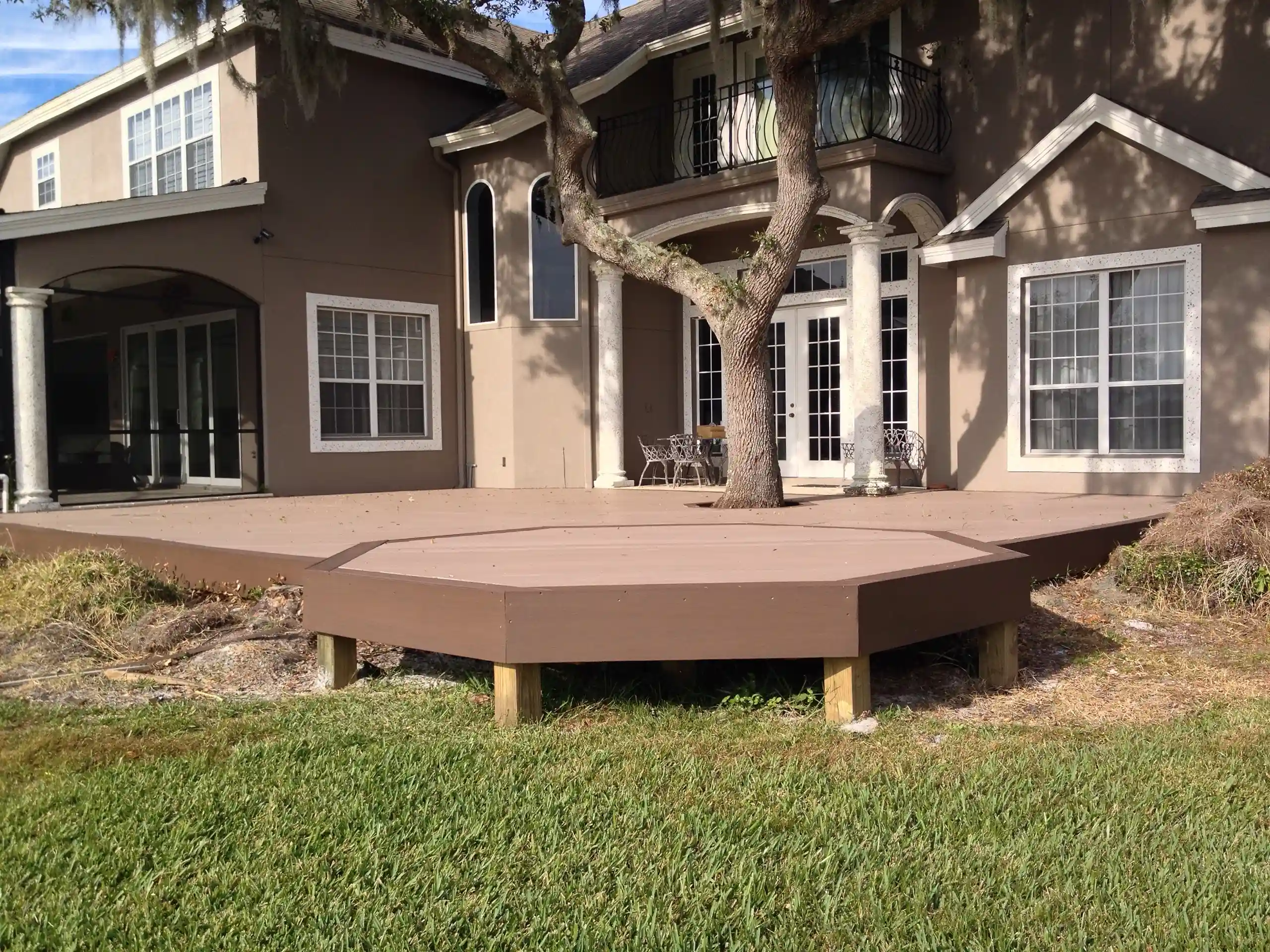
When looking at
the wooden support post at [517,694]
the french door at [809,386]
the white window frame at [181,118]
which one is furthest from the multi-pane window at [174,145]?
the wooden support post at [517,694]

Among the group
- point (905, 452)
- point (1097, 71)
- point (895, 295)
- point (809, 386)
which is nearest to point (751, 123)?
point (895, 295)

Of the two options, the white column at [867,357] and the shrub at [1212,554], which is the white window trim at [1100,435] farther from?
the shrub at [1212,554]

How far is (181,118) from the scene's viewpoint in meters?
14.6

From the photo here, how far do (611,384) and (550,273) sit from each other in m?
1.79

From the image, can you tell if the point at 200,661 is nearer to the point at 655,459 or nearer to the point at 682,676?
the point at 682,676

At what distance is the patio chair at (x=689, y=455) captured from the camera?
44.4 ft

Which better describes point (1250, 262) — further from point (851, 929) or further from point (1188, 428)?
point (851, 929)

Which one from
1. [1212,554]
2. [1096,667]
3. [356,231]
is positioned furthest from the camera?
[356,231]

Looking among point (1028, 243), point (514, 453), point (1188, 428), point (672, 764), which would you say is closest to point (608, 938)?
point (672, 764)

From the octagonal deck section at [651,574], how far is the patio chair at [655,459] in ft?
17.3

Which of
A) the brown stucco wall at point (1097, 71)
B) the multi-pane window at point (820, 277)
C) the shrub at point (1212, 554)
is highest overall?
the brown stucco wall at point (1097, 71)

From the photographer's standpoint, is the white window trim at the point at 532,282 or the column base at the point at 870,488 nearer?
the column base at the point at 870,488

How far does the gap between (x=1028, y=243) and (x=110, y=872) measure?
1055 centimetres

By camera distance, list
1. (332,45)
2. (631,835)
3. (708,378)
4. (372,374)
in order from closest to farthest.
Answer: (631,835), (332,45), (372,374), (708,378)
